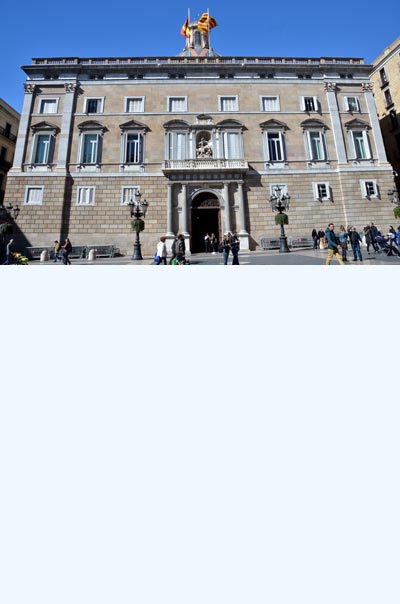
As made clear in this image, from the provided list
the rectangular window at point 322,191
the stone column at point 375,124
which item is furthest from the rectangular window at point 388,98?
the rectangular window at point 322,191

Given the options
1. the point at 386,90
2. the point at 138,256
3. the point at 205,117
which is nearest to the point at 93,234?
the point at 138,256

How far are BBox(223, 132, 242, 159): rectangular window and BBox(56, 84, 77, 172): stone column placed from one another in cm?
955

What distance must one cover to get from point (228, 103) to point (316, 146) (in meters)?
6.22

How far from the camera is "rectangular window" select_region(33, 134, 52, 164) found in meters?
17.7

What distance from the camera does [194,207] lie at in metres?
18.0

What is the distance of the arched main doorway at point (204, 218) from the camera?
18.1m

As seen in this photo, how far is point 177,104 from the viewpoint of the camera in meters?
18.8

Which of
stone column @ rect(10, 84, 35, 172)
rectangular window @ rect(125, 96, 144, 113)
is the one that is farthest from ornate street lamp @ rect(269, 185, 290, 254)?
stone column @ rect(10, 84, 35, 172)

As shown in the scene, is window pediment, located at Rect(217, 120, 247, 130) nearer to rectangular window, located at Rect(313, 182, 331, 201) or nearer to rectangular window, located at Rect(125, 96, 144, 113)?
rectangular window, located at Rect(125, 96, 144, 113)

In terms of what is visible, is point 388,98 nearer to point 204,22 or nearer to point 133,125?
point 204,22

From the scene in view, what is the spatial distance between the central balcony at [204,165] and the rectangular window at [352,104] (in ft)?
26.9

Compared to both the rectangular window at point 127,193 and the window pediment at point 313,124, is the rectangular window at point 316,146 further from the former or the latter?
the rectangular window at point 127,193

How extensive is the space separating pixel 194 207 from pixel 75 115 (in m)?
9.46

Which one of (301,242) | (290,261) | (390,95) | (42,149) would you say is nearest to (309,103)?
(390,95)
